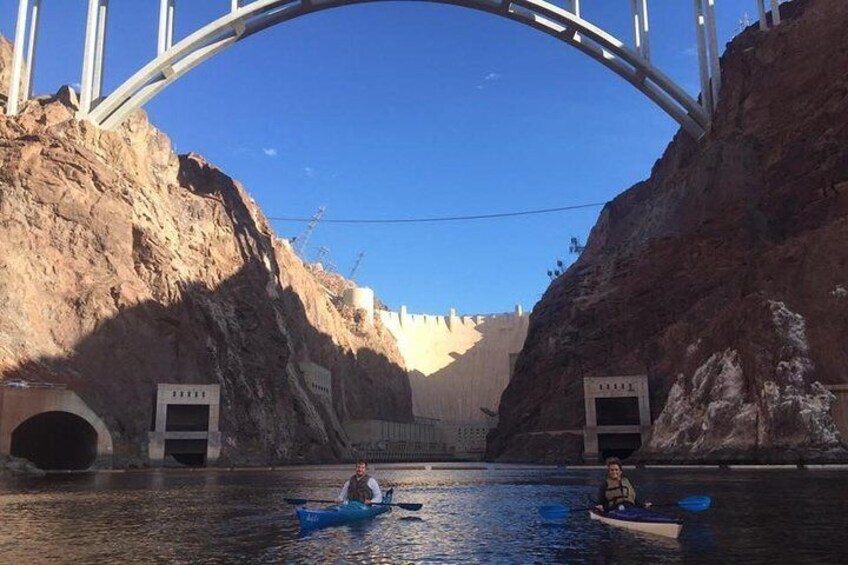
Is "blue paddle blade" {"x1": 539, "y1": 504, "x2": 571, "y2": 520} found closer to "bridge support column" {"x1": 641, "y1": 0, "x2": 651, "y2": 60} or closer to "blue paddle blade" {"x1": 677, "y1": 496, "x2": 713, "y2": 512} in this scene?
"blue paddle blade" {"x1": 677, "y1": 496, "x2": 713, "y2": 512}

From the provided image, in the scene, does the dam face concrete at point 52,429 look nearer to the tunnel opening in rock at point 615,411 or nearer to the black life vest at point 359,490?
the black life vest at point 359,490

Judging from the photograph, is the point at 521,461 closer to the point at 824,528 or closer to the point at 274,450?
the point at 274,450

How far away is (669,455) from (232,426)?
4015 cm

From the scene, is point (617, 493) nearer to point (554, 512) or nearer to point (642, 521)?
point (642, 521)

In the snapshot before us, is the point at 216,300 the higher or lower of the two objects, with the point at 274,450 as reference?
higher

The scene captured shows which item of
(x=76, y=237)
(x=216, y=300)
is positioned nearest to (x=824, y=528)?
(x=76, y=237)

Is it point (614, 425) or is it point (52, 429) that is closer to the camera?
point (52, 429)

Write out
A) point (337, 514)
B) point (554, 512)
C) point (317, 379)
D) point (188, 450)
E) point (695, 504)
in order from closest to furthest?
point (337, 514), point (554, 512), point (695, 504), point (188, 450), point (317, 379)

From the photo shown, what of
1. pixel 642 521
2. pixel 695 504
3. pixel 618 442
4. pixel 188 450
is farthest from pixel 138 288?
pixel 642 521

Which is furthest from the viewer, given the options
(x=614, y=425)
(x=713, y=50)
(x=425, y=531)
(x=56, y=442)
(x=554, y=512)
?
(x=713, y=50)

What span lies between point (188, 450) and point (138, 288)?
612 inches

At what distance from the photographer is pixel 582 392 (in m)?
79.6

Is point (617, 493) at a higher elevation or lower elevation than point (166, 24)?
lower

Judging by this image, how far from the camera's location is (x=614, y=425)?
75.1 m
